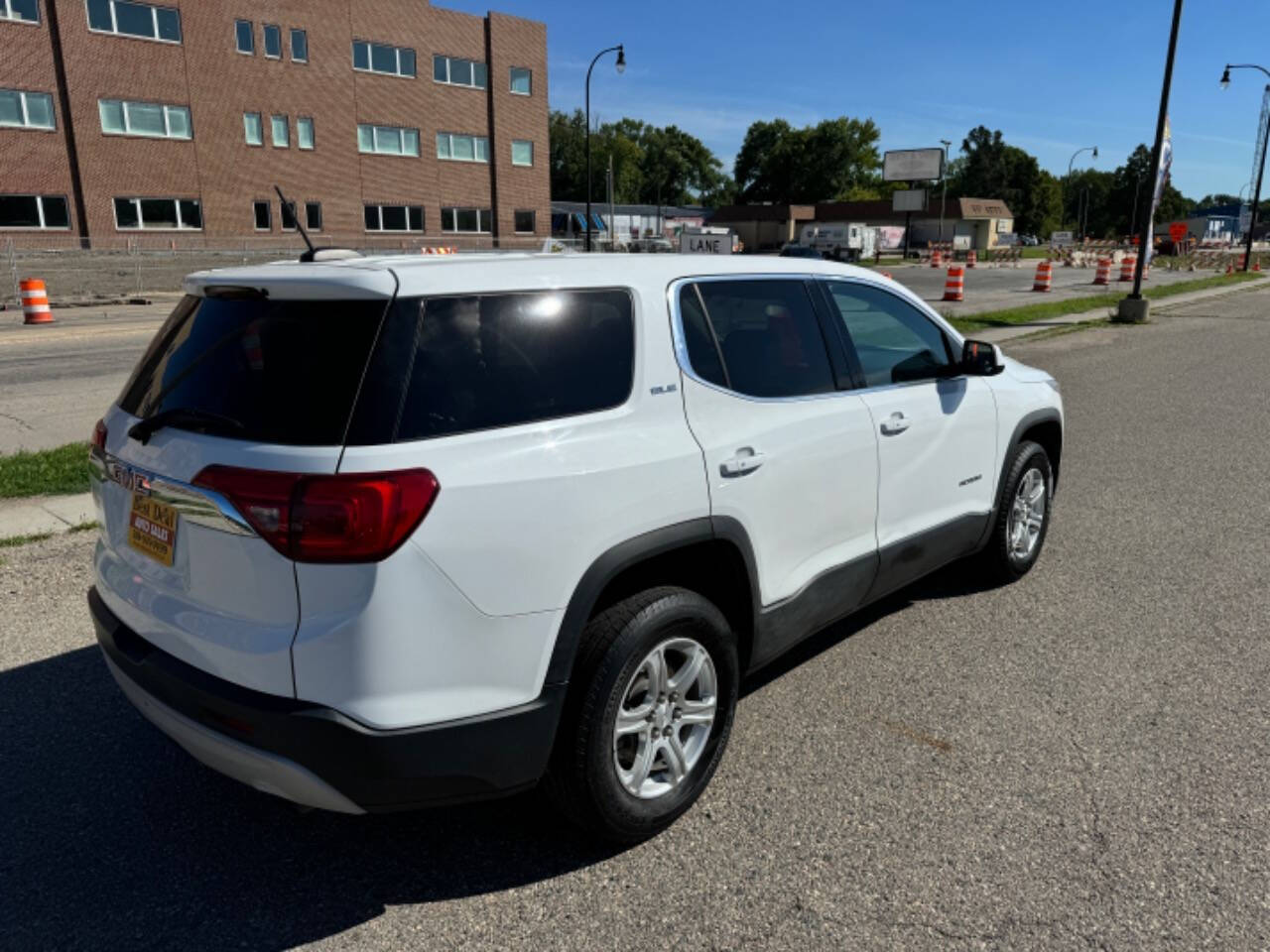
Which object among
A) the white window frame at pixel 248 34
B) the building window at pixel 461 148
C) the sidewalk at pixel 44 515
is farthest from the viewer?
the building window at pixel 461 148

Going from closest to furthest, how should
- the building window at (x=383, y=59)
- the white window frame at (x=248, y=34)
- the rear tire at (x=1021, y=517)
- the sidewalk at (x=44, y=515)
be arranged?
the rear tire at (x=1021, y=517), the sidewalk at (x=44, y=515), the white window frame at (x=248, y=34), the building window at (x=383, y=59)

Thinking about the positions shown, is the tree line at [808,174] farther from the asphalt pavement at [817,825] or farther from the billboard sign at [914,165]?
the asphalt pavement at [817,825]

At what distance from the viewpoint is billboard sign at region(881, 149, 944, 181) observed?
75062 mm

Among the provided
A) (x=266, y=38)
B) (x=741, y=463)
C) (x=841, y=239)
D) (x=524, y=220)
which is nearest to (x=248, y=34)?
(x=266, y=38)

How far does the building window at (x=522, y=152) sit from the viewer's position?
150 feet

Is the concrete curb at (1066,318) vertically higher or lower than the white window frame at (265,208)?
lower

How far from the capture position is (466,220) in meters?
45.0

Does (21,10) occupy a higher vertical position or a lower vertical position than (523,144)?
higher

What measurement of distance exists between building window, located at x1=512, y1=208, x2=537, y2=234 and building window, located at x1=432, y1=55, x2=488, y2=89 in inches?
246

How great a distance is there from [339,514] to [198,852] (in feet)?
4.50

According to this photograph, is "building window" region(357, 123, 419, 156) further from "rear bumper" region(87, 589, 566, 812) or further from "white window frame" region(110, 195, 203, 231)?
"rear bumper" region(87, 589, 566, 812)

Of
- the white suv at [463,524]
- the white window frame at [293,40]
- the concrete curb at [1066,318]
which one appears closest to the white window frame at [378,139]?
the white window frame at [293,40]

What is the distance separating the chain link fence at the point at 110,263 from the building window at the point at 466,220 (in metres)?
10.3

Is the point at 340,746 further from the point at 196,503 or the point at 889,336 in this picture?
the point at 889,336
